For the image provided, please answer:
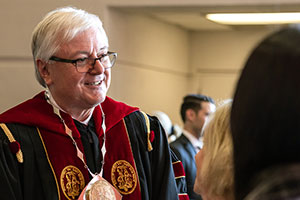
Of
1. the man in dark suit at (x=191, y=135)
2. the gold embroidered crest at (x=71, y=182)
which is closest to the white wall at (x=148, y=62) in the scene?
the man in dark suit at (x=191, y=135)

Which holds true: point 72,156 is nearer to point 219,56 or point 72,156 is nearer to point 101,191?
point 101,191

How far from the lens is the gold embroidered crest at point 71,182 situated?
2295 mm

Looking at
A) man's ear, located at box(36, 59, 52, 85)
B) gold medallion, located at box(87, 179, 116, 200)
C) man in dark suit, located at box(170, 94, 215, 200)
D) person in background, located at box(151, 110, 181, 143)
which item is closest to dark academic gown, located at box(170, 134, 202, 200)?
man in dark suit, located at box(170, 94, 215, 200)

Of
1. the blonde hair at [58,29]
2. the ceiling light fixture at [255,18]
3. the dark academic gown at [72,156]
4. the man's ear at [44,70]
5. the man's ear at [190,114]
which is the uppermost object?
the ceiling light fixture at [255,18]

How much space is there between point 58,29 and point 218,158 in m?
1.17

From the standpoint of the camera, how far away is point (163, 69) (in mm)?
7797

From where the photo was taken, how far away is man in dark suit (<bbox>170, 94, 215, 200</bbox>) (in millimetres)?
4780

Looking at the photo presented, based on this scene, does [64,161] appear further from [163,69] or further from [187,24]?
[187,24]

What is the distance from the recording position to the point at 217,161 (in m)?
1.33

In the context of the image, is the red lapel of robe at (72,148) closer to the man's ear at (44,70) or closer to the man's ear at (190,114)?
the man's ear at (44,70)

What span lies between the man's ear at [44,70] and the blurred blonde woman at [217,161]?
1123 mm

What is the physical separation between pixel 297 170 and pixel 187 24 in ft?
26.6

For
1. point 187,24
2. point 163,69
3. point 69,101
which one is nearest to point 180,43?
point 187,24

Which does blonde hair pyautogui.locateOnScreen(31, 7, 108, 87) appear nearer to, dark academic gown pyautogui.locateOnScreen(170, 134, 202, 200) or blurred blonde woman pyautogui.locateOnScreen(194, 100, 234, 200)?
blurred blonde woman pyautogui.locateOnScreen(194, 100, 234, 200)
